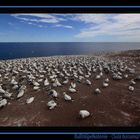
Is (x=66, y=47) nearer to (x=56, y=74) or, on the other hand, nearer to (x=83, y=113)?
(x=56, y=74)

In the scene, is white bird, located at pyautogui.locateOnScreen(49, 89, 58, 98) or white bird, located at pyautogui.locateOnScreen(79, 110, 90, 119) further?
white bird, located at pyautogui.locateOnScreen(49, 89, 58, 98)

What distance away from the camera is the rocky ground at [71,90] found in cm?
178

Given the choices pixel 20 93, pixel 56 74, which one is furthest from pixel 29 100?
pixel 56 74

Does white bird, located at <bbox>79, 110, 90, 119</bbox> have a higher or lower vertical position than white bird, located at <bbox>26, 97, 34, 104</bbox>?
lower

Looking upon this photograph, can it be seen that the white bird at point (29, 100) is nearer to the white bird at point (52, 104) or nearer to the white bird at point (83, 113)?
the white bird at point (52, 104)

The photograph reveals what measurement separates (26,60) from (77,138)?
0.71 metres

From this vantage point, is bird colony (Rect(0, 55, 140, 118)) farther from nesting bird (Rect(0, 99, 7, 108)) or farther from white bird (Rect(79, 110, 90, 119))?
white bird (Rect(79, 110, 90, 119))

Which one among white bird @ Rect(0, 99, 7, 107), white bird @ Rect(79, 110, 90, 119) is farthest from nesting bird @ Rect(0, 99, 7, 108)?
white bird @ Rect(79, 110, 90, 119)

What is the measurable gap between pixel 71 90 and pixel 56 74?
6.8 inches

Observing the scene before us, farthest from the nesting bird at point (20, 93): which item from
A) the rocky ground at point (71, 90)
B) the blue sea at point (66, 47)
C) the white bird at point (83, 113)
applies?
the white bird at point (83, 113)

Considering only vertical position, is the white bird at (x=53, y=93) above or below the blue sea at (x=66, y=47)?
below

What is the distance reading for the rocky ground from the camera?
69.9 inches

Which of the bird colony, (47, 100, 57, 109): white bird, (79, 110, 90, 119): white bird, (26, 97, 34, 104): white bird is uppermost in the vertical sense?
the bird colony
